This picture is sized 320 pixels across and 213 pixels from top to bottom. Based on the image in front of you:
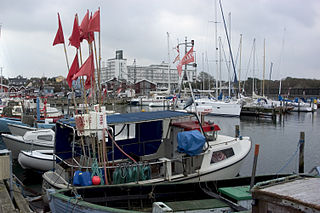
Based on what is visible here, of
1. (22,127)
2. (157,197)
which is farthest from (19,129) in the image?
(157,197)

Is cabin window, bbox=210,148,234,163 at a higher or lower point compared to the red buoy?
higher

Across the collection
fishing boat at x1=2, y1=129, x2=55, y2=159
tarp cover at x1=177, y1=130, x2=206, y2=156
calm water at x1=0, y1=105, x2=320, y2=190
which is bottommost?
calm water at x1=0, y1=105, x2=320, y2=190

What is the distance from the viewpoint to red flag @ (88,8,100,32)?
1012 cm

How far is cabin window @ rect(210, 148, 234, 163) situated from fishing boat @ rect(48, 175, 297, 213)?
6.49 feet

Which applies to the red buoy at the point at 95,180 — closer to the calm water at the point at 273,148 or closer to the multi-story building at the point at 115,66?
the calm water at the point at 273,148

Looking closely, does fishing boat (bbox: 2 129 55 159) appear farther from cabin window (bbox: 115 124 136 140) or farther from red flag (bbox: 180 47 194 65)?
red flag (bbox: 180 47 194 65)

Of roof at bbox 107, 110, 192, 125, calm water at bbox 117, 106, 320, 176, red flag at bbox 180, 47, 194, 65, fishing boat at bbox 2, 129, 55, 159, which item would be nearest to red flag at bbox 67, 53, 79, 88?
roof at bbox 107, 110, 192, 125

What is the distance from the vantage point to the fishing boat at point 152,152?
10.5 metres

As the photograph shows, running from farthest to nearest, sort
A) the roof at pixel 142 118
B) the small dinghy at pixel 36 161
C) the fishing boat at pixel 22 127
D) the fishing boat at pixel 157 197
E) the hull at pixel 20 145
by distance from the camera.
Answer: the fishing boat at pixel 22 127 → the hull at pixel 20 145 → the small dinghy at pixel 36 161 → the roof at pixel 142 118 → the fishing boat at pixel 157 197

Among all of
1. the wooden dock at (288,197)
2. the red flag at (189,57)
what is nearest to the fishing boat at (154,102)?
the red flag at (189,57)

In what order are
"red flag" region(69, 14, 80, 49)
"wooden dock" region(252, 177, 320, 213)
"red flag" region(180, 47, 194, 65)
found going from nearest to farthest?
"wooden dock" region(252, 177, 320, 213), "red flag" region(69, 14, 80, 49), "red flag" region(180, 47, 194, 65)

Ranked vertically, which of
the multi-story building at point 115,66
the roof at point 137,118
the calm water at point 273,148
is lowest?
the calm water at point 273,148

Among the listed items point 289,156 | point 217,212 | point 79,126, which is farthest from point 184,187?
point 289,156

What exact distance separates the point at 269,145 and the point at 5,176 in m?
22.0
